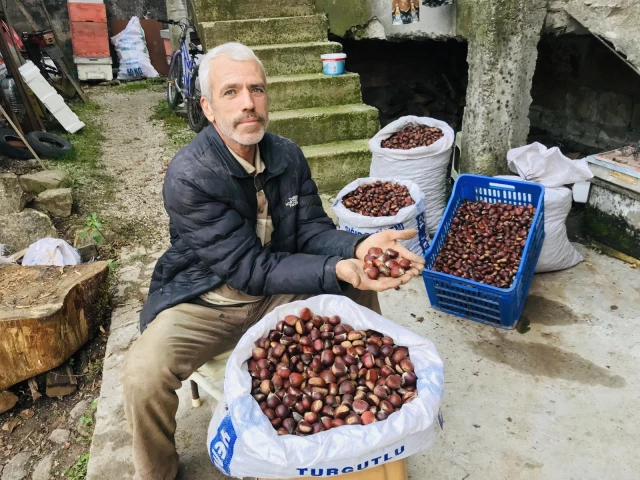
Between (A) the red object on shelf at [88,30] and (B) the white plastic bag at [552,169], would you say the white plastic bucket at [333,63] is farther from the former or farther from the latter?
(A) the red object on shelf at [88,30]

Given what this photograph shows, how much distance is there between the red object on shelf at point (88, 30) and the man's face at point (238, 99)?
950 cm

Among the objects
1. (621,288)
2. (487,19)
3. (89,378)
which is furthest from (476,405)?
(487,19)

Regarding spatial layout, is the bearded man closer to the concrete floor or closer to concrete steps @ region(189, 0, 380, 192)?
the concrete floor

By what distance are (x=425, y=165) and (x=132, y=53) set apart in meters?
8.93

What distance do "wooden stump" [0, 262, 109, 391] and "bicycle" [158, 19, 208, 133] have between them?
362cm

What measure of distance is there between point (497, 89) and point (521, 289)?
164 cm

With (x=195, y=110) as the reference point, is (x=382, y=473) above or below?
below

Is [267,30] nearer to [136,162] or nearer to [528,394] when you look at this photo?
[136,162]

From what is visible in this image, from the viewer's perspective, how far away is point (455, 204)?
3.35 metres

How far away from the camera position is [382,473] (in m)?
1.51

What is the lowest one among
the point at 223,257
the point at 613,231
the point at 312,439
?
the point at 613,231

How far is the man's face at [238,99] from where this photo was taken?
1.99 metres

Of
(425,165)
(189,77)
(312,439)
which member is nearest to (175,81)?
(189,77)

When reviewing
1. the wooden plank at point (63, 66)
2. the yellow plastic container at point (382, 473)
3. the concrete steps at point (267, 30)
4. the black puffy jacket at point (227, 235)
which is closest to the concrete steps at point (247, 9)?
the concrete steps at point (267, 30)
